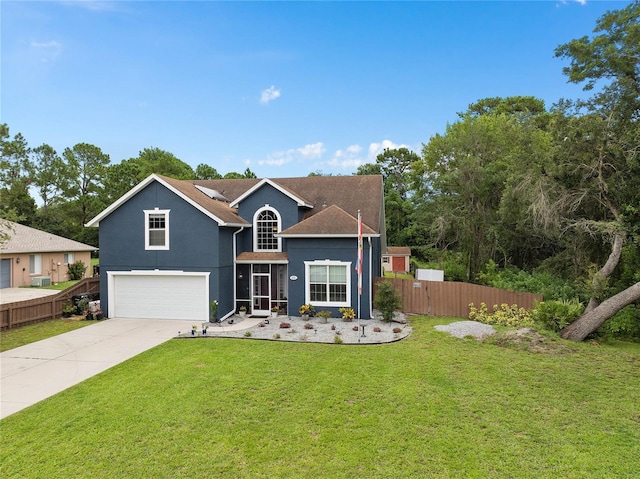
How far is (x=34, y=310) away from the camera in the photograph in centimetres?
1464

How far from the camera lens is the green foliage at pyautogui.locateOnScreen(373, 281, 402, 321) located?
1453 centimetres

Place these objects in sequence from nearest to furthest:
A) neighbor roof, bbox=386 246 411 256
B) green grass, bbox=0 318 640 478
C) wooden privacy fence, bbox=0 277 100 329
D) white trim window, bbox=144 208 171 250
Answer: green grass, bbox=0 318 640 478, wooden privacy fence, bbox=0 277 100 329, white trim window, bbox=144 208 171 250, neighbor roof, bbox=386 246 411 256

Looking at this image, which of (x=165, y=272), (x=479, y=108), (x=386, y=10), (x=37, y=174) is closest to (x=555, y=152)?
(x=386, y=10)

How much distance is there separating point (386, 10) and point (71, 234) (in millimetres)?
43491

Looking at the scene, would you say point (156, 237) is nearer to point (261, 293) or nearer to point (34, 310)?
point (261, 293)

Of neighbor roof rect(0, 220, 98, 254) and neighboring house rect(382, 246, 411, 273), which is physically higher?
neighbor roof rect(0, 220, 98, 254)

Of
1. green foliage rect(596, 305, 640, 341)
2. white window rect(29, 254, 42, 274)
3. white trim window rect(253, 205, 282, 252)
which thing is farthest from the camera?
white window rect(29, 254, 42, 274)

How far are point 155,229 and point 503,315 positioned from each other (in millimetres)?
Answer: 15550

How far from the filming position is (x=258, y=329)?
1340 cm

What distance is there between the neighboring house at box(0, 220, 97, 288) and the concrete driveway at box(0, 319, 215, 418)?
49.4 ft

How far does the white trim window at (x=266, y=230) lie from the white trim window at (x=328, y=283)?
2.49 m

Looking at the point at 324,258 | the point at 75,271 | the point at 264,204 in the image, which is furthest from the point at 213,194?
the point at 75,271

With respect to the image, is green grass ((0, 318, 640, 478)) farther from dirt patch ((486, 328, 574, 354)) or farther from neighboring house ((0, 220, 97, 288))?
neighboring house ((0, 220, 97, 288))

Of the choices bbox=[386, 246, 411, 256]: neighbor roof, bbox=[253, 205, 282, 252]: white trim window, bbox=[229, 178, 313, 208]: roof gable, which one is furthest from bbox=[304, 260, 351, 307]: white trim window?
bbox=[386, 246, 411, 256]: neighbor roof
